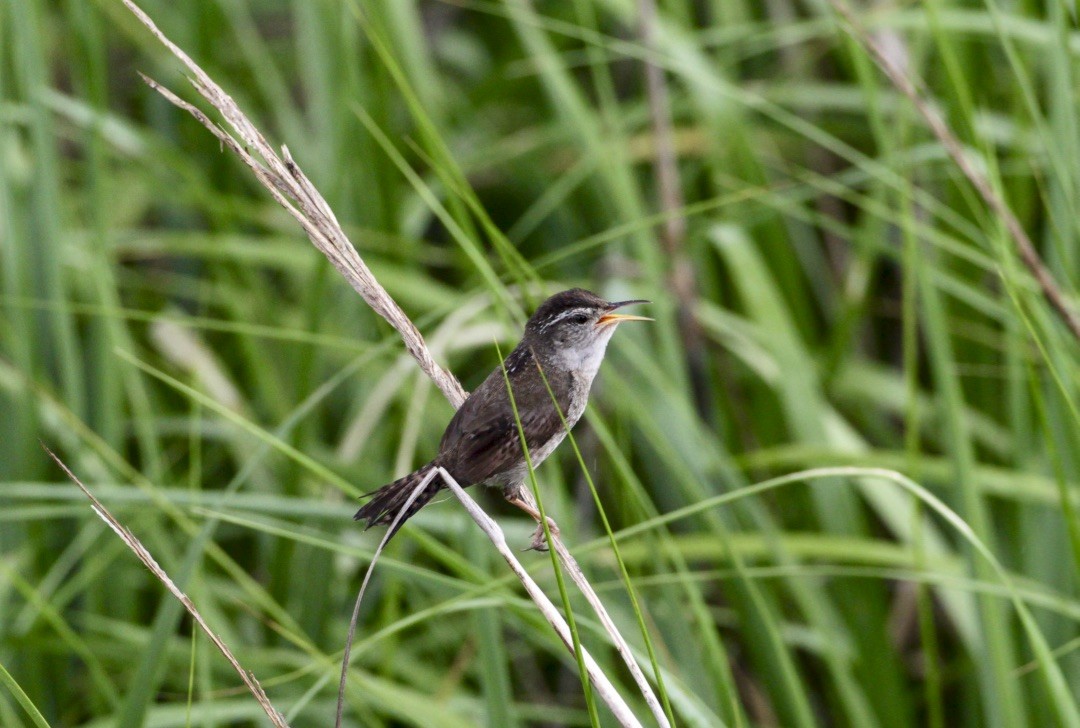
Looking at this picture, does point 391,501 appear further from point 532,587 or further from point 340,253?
point 340,253

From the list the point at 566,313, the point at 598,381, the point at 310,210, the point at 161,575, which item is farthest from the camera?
the point at 598,381

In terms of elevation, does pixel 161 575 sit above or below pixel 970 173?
below

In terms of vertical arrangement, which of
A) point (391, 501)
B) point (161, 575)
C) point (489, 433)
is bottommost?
point (161, 575)

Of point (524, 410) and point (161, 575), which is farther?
point (524, 410)

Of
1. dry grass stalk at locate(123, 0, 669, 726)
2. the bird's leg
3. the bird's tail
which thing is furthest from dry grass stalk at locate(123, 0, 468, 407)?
the bird's leg

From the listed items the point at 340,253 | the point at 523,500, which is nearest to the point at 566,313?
the point at 523,500

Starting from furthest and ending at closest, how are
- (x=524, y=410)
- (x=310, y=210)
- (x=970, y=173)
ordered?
1. (x=970, y=173)
2. (x=524, y=410)
3. (x=310, y=210)

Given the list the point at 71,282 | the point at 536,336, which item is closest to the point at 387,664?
the point at 536,336
